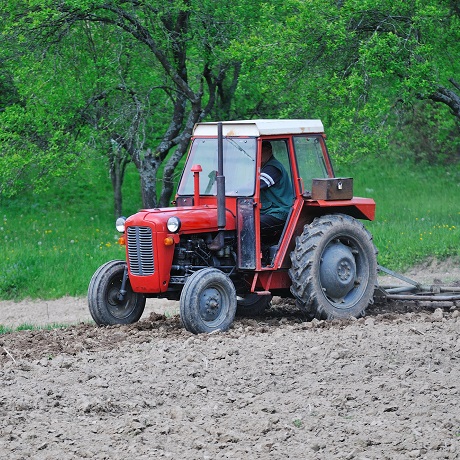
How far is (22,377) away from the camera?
24.8 feet

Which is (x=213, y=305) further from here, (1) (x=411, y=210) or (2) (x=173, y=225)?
(1) (x=411, y=210)

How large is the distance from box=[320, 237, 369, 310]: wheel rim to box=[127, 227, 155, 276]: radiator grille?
72.0 inches

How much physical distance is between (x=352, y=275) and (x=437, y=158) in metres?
20.6

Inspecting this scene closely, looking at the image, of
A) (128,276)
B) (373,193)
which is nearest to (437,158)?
(373,193)

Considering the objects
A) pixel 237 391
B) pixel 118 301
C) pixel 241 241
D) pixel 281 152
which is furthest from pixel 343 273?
pixel 237 391

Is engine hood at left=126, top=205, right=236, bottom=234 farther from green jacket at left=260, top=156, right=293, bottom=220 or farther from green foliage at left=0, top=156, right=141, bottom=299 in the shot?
green foliage at left=0, top=156, right=141, bottom=299

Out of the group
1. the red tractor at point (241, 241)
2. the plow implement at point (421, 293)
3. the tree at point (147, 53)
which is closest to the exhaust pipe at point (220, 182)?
the red tractor at point (241, 241)

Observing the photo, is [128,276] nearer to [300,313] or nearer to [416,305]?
[300,313]

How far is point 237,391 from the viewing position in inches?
287

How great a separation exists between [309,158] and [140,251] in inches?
83.0

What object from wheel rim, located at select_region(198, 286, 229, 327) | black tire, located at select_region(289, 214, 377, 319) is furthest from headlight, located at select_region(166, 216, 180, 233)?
black tire, located at select_region(289, 214, 377, 319)

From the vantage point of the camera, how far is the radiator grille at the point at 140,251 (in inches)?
371

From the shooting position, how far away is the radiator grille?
9.41 meters

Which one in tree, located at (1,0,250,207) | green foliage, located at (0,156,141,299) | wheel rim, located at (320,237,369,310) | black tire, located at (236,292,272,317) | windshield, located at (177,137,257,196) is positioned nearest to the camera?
windshield, located at (177,137,257,196)
